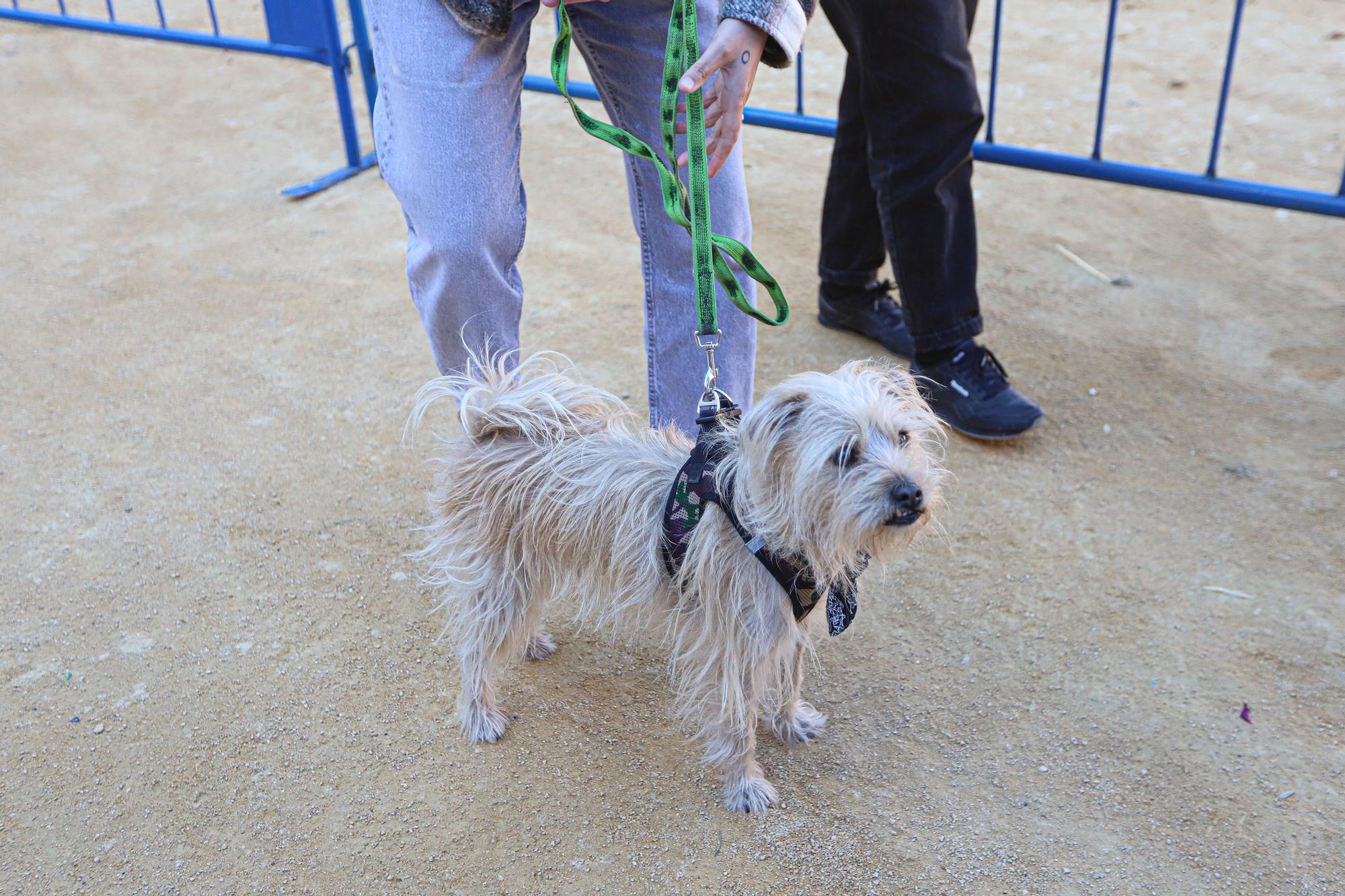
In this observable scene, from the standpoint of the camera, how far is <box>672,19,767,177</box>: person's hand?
2.21m

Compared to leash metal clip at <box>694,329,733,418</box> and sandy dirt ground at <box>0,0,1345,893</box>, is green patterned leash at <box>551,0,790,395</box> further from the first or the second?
sandy dirt ground at <box>0,0,1345,893</box>

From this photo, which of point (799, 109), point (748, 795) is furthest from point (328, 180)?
point (748, 795)

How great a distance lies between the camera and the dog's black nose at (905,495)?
1970mm

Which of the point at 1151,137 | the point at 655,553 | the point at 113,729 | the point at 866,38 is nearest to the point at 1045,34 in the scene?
the point at 1151,137

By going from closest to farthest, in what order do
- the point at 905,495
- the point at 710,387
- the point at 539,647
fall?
the point at 905,495
the point at 710,387
the point at 539,647

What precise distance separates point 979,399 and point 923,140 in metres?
0.88

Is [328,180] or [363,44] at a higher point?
[363,44]

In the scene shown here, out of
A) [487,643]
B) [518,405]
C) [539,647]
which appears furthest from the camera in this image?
[539,647]

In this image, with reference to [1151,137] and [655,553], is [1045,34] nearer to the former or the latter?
[1151,137]

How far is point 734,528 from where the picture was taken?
2207 millimetres

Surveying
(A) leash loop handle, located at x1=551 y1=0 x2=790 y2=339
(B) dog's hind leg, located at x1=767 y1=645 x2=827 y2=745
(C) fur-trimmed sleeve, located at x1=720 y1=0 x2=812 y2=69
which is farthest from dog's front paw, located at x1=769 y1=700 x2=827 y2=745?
(C) fur-trimmed sleeve, located at x1=720 y1=0 x2=812 y2=69

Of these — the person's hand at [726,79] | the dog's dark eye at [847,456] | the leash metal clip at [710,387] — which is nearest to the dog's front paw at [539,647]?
the leash metal clip at [710,387]

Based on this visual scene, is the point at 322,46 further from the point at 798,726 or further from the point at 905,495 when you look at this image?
the point at 905,495

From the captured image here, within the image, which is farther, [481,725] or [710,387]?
[481,725]
